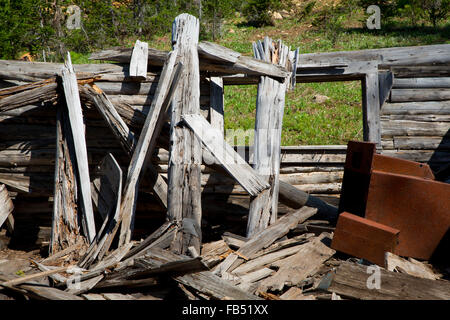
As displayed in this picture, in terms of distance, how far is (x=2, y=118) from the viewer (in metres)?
6.08

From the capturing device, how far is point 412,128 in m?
6.34

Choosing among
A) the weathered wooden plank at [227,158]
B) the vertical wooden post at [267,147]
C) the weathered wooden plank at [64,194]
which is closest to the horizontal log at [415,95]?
the vertical wooden post at [267,147]

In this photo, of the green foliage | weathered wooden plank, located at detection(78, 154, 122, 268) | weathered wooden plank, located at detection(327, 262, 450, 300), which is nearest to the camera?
weathered wooden plank, located at detection(327, 262, 450, 300)

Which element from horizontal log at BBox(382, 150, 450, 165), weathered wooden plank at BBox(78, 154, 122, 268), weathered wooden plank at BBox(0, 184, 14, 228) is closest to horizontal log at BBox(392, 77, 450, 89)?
horizontal log at BBox(382, 150, 450, 165)

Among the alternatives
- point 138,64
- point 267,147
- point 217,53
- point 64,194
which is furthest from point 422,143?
point 64,194

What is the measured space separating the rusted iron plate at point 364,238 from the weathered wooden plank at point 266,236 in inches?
29.2

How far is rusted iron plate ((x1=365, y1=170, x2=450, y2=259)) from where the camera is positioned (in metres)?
4.02

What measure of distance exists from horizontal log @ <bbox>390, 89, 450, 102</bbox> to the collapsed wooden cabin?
2cm

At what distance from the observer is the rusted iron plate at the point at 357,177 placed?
14.1 ft

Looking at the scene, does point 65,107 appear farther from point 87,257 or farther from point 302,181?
point 302,181

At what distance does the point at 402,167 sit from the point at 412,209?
67 centimetres

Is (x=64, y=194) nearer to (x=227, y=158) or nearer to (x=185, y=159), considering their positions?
(x=185, y=159)

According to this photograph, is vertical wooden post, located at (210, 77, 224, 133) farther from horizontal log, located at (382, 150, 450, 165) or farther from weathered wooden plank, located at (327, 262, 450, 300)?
weathered wooden plank, located at (327, 262, 450, 300)
